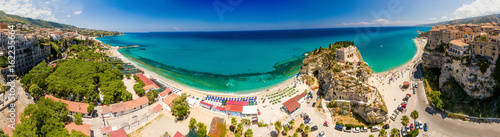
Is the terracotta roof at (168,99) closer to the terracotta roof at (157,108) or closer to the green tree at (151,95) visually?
the terracotta roof at (157,108)

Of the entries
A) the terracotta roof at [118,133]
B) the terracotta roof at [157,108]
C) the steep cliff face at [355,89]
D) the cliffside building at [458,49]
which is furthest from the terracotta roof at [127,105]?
the cliffside building at [458,49]

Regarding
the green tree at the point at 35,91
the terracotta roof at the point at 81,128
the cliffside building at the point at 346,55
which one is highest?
the cliffside building at the point at 346,55

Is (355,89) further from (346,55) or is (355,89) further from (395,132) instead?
(346,55)

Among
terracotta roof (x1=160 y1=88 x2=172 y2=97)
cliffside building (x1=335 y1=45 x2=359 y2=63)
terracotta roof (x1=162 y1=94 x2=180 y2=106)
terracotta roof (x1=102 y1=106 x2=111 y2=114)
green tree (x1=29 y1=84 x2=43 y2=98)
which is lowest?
terracotta roof (x1=102 y1=106 x2=111 y2=114)

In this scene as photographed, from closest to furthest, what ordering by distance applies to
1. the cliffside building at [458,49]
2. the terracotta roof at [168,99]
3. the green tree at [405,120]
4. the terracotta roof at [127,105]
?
1. the green tree at [405,120]
2. the cliffside building at [458,49]
3. the terracotta roof at [127,105]
4. the terracotta roof at [168,99]

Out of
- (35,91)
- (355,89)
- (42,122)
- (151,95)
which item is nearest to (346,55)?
(355,89)

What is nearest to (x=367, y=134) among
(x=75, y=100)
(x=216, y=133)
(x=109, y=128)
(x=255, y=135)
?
(x=255, y=135)

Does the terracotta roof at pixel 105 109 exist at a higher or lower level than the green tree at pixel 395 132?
higher

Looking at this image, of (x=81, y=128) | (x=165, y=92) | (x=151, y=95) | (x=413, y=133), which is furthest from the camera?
(x=165, y=92)

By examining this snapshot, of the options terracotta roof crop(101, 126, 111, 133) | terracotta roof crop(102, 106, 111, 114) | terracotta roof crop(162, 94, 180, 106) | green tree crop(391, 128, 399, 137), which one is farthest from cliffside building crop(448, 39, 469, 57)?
terracotta roof crop(102, 106, 111, 114)

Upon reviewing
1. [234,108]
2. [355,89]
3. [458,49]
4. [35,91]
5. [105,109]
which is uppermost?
[458,49]

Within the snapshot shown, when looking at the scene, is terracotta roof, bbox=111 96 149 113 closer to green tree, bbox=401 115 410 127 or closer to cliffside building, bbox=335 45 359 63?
cliffside building, bbox=335 45 359 63
